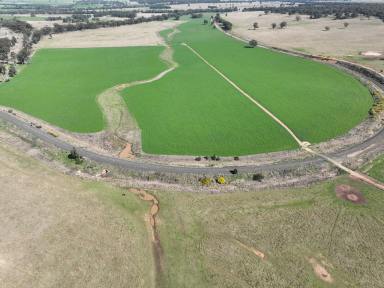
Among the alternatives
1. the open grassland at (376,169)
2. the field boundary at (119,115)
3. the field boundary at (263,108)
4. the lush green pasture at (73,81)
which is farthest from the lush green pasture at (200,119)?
the open grassland at (376,169)

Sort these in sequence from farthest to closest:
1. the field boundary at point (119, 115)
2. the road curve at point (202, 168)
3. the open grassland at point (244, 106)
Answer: the field boundary at point (119, 115), the open grassland at point (244, 106), the road curve at point (202, 168)

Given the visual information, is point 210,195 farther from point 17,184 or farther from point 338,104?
point 338,104

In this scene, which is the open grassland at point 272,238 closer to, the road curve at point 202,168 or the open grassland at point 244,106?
the road curve at point 202,168

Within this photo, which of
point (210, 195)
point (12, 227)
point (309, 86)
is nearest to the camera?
point (12, 227)

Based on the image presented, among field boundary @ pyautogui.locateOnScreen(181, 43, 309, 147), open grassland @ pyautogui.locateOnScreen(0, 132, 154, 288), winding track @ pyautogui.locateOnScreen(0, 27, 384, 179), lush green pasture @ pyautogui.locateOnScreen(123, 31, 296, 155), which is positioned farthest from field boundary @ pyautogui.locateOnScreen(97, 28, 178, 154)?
field boundary @ pyautogui.locateOnScreen(181, 43, 309, 147)

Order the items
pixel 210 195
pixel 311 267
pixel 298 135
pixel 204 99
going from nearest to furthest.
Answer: pixel 311 267, pixel 210 195, pixel 298 135, pixel 204 99

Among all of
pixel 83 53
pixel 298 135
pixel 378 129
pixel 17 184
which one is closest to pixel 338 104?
pixel 378 129

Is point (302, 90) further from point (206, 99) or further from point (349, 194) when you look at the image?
point (349, 194)

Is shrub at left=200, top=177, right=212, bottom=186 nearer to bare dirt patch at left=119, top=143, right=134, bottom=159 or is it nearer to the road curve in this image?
the road curve
